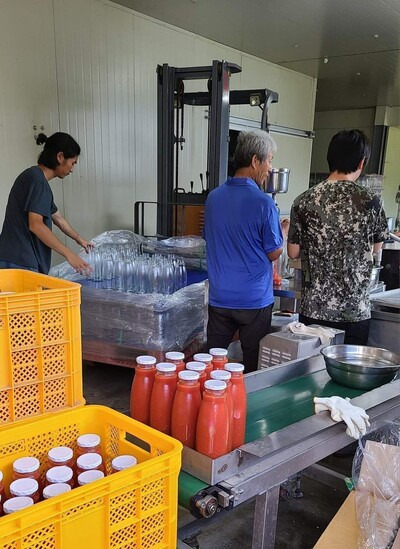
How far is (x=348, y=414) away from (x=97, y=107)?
4178 mm

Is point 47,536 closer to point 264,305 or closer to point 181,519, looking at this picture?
point 181,519

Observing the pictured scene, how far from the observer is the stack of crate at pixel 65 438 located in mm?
742

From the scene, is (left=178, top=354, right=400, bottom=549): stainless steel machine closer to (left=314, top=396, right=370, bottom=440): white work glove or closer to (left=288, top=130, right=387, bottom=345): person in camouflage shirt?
(left=314, top=396, right=370, bottom=440): white work glove

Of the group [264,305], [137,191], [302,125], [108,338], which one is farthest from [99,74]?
[302,125]

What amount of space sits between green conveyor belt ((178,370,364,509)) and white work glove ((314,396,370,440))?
9 centimetres

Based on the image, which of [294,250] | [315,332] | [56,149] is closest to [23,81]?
[56,149]

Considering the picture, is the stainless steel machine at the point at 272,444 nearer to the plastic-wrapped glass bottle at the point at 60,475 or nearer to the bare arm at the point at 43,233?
the plastic-wrapped glass bottle at the point at 60,475

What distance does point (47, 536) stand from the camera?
73 cm

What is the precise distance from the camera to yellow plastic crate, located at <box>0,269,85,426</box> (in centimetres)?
108

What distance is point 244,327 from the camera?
2359mm

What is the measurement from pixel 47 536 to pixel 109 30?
4.84m

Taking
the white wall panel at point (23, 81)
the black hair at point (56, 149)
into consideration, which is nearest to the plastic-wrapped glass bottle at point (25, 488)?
the black hair at point (56, 149)

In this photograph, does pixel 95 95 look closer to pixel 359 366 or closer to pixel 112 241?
pixel 112 241

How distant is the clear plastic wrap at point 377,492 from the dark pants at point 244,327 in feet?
2.92
